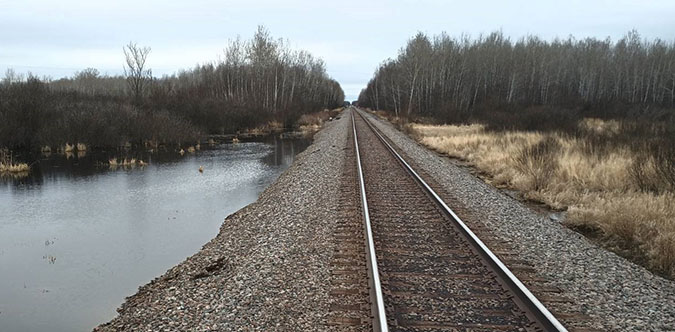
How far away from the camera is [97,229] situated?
10.6 m

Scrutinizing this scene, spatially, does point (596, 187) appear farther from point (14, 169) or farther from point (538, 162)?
point (14, 169)

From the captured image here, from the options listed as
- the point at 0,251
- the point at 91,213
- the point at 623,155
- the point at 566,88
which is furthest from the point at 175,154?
the point at 566,88

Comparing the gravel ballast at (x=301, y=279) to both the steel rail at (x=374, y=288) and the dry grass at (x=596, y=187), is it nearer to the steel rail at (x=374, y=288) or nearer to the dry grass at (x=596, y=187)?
the steel rail at (x=374, y=288)

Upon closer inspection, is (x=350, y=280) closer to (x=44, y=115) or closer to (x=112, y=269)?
(x=112, y=269)

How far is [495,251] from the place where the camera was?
6.61 meters

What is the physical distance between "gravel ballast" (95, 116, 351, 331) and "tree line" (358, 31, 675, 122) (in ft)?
153


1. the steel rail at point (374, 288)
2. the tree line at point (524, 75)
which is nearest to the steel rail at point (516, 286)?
the steel rail at point (374, 288)

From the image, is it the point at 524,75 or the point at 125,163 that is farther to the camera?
the point at 524,75

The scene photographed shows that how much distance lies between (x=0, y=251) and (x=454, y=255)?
28.4 ft

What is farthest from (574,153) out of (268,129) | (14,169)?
(268,129)

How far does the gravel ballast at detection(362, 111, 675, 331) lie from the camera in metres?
4.71

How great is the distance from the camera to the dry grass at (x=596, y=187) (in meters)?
7.37

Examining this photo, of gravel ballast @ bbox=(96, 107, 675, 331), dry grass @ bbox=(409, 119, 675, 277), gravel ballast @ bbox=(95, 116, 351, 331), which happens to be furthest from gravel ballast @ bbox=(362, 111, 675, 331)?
gravel ballast @ bbox=(95, 116, 351, 331)

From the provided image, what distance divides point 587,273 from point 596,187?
262 inches
